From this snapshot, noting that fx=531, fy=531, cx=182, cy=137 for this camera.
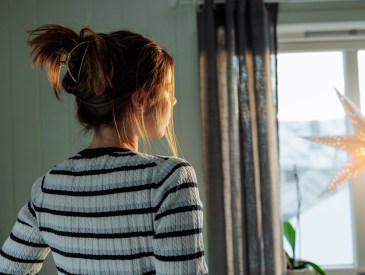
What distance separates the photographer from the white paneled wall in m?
2.28

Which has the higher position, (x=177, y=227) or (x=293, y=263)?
(x=177, y=227)

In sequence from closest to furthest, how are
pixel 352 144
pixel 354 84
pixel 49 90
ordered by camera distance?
1. pixel 352 144
2. pixel 49 90
3. pixel 354 84

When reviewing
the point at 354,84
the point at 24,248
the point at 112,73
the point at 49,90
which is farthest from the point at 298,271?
the point at 112,73

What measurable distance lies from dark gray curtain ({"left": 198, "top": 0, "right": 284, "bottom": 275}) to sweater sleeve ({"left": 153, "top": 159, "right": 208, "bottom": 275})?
152cm

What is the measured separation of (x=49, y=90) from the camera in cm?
229

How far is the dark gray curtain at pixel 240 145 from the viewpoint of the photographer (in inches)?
85.2

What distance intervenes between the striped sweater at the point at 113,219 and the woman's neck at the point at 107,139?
1 cm

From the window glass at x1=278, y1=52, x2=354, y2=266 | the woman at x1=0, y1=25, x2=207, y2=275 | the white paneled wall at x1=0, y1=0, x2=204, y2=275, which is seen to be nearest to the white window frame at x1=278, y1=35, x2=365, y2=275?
the window glass at x1=278, y1=52, x2=354, y2=266

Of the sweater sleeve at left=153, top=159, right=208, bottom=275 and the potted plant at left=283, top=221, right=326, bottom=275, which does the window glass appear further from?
the sweater sleeve at left=153, top=159, right=208, bottom=275

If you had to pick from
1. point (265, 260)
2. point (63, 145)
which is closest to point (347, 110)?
point (265, 260)

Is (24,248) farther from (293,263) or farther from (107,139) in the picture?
(293,263)

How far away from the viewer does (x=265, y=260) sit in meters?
2.17

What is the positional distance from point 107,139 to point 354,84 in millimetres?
Answer: 2075

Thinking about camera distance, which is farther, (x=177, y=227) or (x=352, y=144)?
(x=352, y=144)
